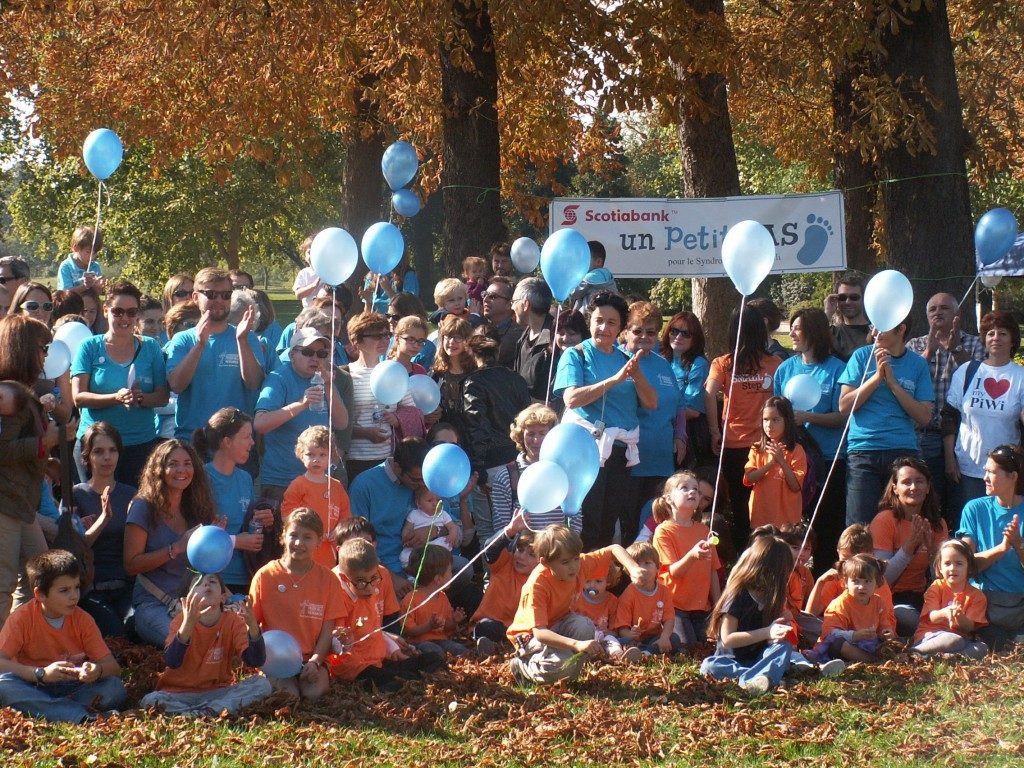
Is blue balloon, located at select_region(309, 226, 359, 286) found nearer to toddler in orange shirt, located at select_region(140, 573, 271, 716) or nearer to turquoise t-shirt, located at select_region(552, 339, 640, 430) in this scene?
turquoise t-shirt, located at select_region(552, 339, 640, 430)

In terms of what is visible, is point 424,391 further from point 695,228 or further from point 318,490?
point 695,228

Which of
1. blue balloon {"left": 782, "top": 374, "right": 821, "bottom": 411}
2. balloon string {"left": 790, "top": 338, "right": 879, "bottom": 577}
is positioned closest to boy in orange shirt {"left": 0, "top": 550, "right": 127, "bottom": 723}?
balloon string {"left": 790, "top": 338, "right": 879, "bottom": 577}

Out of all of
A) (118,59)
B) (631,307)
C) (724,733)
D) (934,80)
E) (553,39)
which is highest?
(118,59)

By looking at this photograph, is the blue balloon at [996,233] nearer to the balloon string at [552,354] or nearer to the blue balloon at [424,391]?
the balloon string at [552,354]

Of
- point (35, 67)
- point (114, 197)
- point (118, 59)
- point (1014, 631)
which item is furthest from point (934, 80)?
point (114, 197)

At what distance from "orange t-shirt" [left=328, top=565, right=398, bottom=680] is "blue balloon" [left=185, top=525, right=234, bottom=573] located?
907 millimetres

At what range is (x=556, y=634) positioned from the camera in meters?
6.57

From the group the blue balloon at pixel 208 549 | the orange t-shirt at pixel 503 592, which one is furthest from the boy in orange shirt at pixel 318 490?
the blue balloon at pixel 208 549

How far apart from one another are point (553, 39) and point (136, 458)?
7059 millimetres

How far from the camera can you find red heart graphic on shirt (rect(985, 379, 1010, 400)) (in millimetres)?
7891

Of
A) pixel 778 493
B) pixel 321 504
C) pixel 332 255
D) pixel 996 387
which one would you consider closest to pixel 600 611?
pixel 778 493

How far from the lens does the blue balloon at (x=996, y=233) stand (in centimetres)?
977

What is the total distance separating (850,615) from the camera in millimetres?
7113

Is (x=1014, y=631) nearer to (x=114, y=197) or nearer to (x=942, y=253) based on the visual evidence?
(x=942, y=253)
